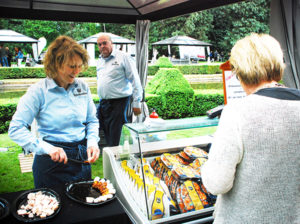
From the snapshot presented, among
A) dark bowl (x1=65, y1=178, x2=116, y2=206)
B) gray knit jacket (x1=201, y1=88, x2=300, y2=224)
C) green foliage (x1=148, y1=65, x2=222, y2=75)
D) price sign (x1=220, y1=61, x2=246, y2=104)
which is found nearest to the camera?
gray knit jacket (x1=201, y1=88, x2=300, y2=224)

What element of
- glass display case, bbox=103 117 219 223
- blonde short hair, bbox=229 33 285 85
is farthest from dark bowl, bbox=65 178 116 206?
blonde short hair, bbox=229 33 285 85

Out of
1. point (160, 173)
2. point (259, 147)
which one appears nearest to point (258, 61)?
point (259, 147)

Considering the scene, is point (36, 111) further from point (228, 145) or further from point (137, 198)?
point (228, 145)

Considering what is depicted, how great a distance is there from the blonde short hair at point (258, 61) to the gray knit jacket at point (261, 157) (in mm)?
95


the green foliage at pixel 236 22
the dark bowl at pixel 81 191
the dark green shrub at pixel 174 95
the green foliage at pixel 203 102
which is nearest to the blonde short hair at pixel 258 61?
the dark bowl at pixel 81 191

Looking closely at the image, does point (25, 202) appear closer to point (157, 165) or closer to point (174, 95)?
point (157, 165)

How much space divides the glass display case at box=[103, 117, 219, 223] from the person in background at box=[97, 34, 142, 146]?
2.00m

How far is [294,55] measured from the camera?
2.38 metres

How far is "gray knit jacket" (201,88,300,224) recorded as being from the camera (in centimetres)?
96

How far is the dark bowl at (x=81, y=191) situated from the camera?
1.54 m

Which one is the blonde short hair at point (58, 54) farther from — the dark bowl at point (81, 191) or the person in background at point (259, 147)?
the person in background at point (259, 147)

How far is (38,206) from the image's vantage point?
1407mm

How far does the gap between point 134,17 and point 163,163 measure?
3.52 metres

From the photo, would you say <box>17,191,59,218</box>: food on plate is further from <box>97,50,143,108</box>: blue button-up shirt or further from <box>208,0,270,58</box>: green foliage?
<box>208,0,270,58</box>: green foliage
